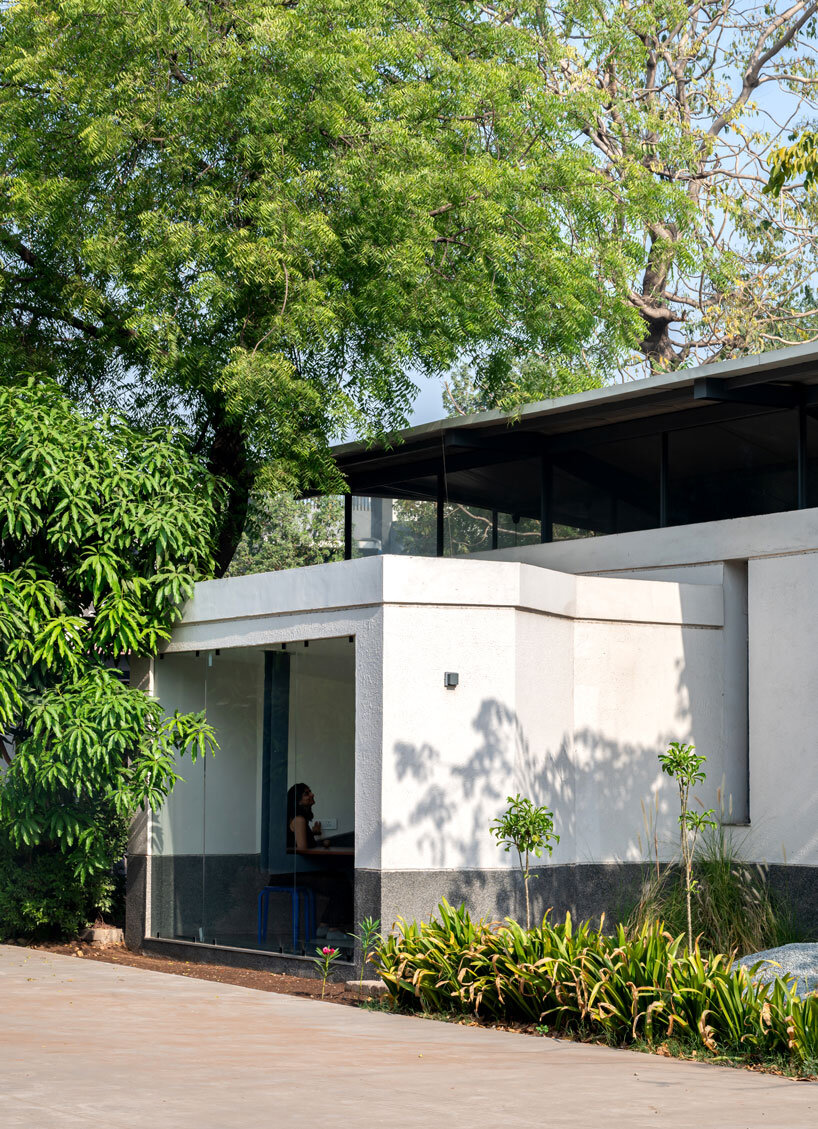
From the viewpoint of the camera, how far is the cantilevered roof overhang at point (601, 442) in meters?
13.6

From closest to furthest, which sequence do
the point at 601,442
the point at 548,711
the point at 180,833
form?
the point at 548,711 < the point at 180,833 < the point at 601,442

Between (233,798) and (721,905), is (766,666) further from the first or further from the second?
(233,798)

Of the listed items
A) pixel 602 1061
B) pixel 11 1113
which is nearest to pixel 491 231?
pixel 602 1061

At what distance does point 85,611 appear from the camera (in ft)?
47.9

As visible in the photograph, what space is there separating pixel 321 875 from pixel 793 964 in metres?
4.23

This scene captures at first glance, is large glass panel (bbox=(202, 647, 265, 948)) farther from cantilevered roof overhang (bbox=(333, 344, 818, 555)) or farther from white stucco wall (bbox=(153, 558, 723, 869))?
cantilevered roof overhang (bbox=(333, 344, 818, 555))

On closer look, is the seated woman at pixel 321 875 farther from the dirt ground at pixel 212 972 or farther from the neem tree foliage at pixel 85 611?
the neem tree foliage at pixel 85 611

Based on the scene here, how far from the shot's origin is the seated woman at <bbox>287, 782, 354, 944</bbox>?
11805 millimetres

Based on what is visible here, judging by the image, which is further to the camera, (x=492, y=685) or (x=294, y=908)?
(x=294, y=908)

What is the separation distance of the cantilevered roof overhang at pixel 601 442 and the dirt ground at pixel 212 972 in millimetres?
6152

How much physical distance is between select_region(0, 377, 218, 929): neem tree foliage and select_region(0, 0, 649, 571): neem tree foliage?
154cm

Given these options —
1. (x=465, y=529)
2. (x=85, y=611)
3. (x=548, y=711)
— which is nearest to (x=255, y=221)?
(x=465, y=529)

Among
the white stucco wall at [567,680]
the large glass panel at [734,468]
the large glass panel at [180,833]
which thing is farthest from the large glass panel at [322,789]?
the large glass panel at [734,468]

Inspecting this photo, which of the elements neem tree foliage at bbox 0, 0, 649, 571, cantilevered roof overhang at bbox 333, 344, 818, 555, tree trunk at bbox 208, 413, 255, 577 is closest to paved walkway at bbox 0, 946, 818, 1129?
cantilevered roof overhang at bbox 333, 344, 818, 555
